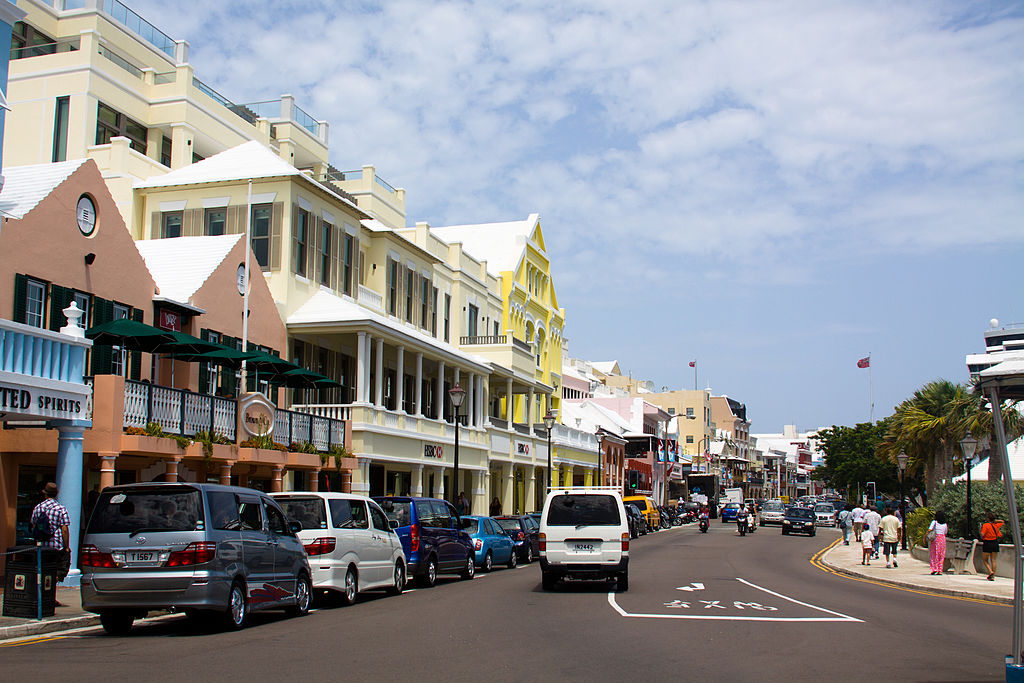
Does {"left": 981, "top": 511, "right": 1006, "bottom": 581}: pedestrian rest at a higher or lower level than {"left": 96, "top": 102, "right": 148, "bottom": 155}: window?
lower

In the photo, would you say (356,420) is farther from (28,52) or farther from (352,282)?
(28,52)

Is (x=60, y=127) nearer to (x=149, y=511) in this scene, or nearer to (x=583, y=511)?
(x=583, y=511)

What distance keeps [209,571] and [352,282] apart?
891 inches

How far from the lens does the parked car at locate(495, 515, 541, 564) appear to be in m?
30.6

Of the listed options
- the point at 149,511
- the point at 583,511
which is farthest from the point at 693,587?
the point at 149,511

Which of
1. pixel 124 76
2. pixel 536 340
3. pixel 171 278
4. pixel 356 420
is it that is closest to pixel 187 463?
pixel 171 278

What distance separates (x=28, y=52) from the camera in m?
35.5

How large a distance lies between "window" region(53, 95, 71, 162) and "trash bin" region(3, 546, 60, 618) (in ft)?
74.5

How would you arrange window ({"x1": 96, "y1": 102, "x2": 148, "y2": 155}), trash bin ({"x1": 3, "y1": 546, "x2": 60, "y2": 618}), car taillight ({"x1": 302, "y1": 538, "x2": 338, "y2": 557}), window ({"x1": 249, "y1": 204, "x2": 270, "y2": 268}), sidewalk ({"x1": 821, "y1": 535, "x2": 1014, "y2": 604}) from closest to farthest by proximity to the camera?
trash bin ({"x1": 3, "y1": 546, "x2": 60, "y2": 618})
car taillight ({"x1": 302, "y1": 538, "x2": 338, "y2": 557})
sidewalk ({"x1": 821, "y1": 535, "x2": 1014, "y2": 604})
window ({"x1": 249, "y1": 204, "x2": 270, "y2": 268})
window ({"x1": 96, "y1": 102, "x2": 148, "y2": 155})

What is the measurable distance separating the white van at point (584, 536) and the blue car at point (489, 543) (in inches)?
206

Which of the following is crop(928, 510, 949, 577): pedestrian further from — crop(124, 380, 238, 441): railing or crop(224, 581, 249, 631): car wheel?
crop(224, 581, 249, 631): car wheel

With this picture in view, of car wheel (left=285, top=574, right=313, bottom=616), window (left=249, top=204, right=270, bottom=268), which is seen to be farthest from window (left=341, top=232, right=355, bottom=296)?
car wheel (left=285, top=574, right=313, bottom=616)

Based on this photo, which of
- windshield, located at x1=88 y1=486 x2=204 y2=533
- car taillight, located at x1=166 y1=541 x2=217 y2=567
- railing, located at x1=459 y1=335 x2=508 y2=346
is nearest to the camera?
car taillight, located at x1=166 y1=541 x2=217 y2=567

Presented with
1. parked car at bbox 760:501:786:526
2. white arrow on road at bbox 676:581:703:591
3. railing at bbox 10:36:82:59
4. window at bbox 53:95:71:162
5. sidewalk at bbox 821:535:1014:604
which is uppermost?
railing at bbox 10:36:82:59
